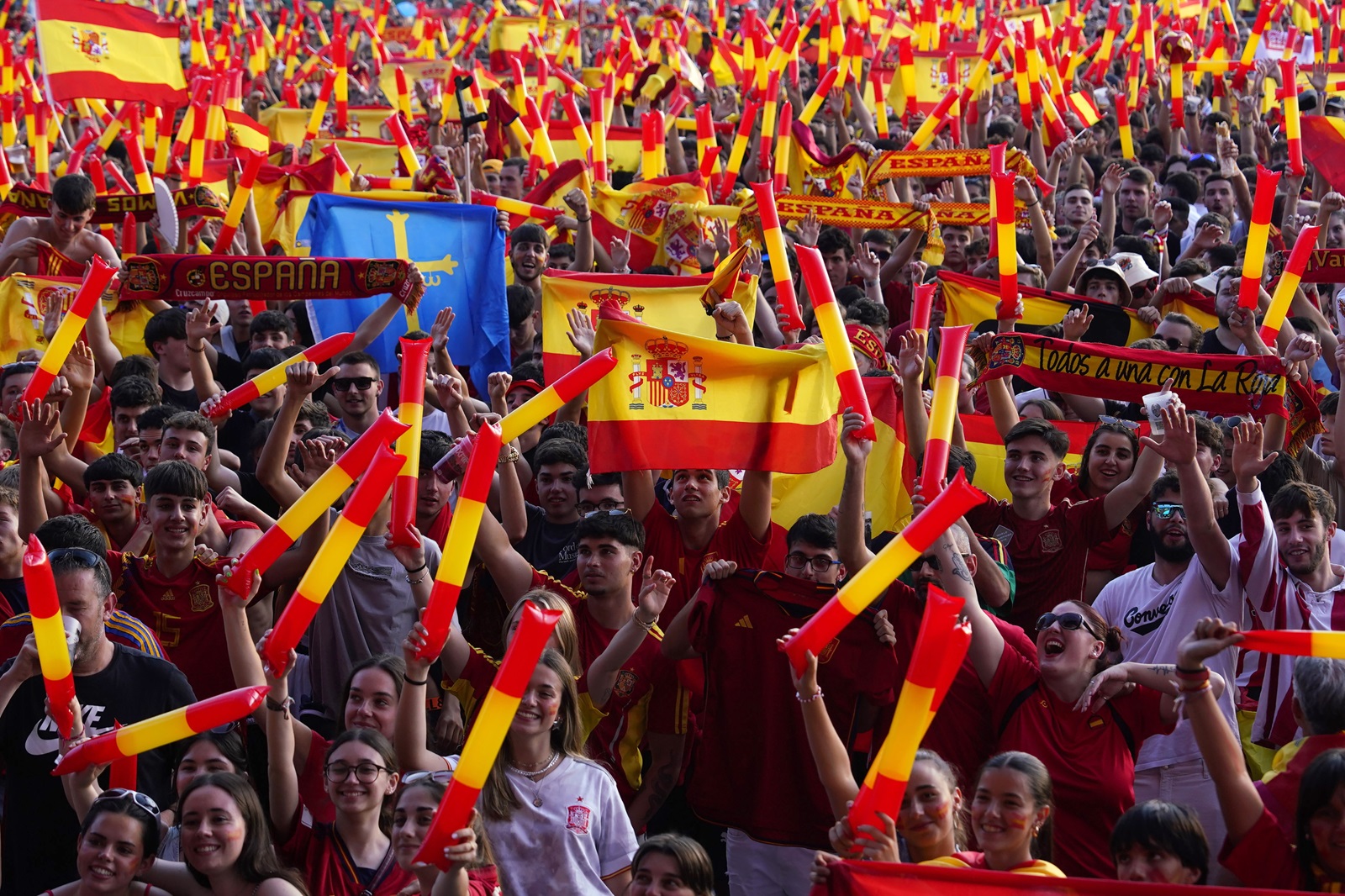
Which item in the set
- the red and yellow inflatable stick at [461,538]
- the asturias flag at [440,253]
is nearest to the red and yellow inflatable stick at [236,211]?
the asturias flag at [440,253]

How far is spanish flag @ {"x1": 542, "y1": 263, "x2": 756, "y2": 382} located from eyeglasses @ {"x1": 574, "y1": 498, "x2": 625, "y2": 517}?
2.05 metres

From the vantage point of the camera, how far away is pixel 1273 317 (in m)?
7.48

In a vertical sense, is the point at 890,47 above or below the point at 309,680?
above

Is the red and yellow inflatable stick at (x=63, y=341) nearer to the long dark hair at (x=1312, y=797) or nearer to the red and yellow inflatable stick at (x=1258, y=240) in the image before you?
the long dark hair at (x=1312, y=797)

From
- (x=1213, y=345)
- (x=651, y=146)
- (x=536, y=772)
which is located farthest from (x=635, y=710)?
(x=651, y=146)

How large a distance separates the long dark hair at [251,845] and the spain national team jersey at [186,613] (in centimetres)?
122

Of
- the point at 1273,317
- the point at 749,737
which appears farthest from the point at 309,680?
the point at 1273,317

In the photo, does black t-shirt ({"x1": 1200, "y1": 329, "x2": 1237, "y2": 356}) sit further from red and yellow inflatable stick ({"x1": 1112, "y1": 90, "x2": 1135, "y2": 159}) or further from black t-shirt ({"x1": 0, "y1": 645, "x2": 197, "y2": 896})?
red and yellow inflatable stick ({"x1": 1112, "y1": 90, "x2": 1135, "y2": 159})

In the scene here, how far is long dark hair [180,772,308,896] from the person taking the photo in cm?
446

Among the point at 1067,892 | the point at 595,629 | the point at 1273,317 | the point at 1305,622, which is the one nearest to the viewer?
the point at 1067,892

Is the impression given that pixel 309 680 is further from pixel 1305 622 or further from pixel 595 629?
pixel 1305 622

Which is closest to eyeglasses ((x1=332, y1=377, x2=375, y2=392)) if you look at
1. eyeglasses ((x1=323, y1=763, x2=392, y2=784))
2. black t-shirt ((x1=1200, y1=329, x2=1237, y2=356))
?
eyeglasses ((x1=323, y1=763, x2=392, y2=784))

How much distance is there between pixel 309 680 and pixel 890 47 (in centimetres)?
1591

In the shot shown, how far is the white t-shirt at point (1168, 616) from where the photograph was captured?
531 cm
